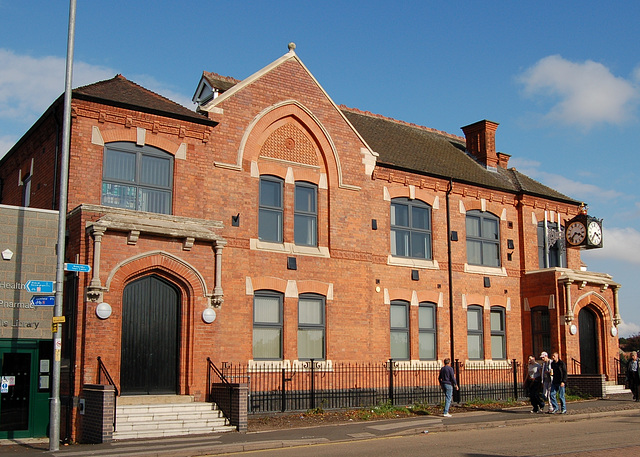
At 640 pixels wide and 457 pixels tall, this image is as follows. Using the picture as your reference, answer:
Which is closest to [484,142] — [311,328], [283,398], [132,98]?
[311,328]

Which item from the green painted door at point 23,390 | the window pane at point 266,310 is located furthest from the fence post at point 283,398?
the green painted door at point 23,390

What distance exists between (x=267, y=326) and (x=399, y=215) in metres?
6.76

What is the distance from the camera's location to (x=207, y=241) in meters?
18.2

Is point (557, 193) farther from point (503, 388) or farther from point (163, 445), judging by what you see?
point (163, 445)

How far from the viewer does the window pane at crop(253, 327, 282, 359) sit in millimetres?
20016

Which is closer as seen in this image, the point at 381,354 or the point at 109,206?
the point at 109,206

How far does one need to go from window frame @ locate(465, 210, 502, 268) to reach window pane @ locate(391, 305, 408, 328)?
3.75 metres

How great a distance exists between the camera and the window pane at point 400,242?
949 inches

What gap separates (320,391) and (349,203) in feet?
19.4

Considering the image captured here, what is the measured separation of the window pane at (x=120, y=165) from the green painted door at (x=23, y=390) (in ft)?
15.1

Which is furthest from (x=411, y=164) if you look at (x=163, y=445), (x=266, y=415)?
(x=163, y=445)

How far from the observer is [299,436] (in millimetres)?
15484

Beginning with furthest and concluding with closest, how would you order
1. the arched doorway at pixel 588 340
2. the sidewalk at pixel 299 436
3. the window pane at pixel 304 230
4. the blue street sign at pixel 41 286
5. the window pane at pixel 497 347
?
1. the arched doorway at pixel 588 340
2. the window pane at pixel 497 347
3. the window pane at pixel 304 230
4. the blue street sign at pixel 41 286
5. the sidewalk at pixel 299 436

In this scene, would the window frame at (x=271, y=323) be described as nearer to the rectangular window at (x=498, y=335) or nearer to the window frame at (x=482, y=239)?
the window frame at (x=482, y=239)
